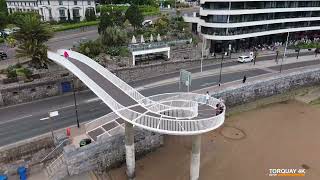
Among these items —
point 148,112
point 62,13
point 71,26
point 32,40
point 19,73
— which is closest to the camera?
point 148,112

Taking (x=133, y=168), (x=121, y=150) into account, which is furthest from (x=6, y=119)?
(x=133, y=168)

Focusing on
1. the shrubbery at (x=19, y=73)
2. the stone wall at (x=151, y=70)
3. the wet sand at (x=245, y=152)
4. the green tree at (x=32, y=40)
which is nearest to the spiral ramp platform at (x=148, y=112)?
the wet sand at (x=245, y=152)

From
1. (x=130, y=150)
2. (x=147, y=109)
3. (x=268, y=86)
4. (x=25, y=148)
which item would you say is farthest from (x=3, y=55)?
(x=268, y=86)

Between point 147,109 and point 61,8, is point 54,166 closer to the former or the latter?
point 147,109

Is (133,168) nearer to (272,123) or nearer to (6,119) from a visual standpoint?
(6,119)

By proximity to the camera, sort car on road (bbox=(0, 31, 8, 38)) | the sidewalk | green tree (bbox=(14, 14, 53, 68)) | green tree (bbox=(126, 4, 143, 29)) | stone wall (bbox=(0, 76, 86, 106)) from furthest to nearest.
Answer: car on road (bbox=(0, 31, 8, 38))
green tree (bbox=(126, 4, 143, 29))
the sidewalk
green tree (bbox=(14, 14, 53, 68))
stone wall (bbox=(0, 76, 86, 106))

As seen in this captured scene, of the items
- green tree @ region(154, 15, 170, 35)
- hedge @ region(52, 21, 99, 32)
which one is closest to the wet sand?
green tree @ region(154, 15, 170, 35)

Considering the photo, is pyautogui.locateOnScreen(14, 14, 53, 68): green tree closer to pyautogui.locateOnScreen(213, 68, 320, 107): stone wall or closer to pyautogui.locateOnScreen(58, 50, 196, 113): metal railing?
pyautogui.locateOnScreen(58, 50, 196, 113): metal railing
